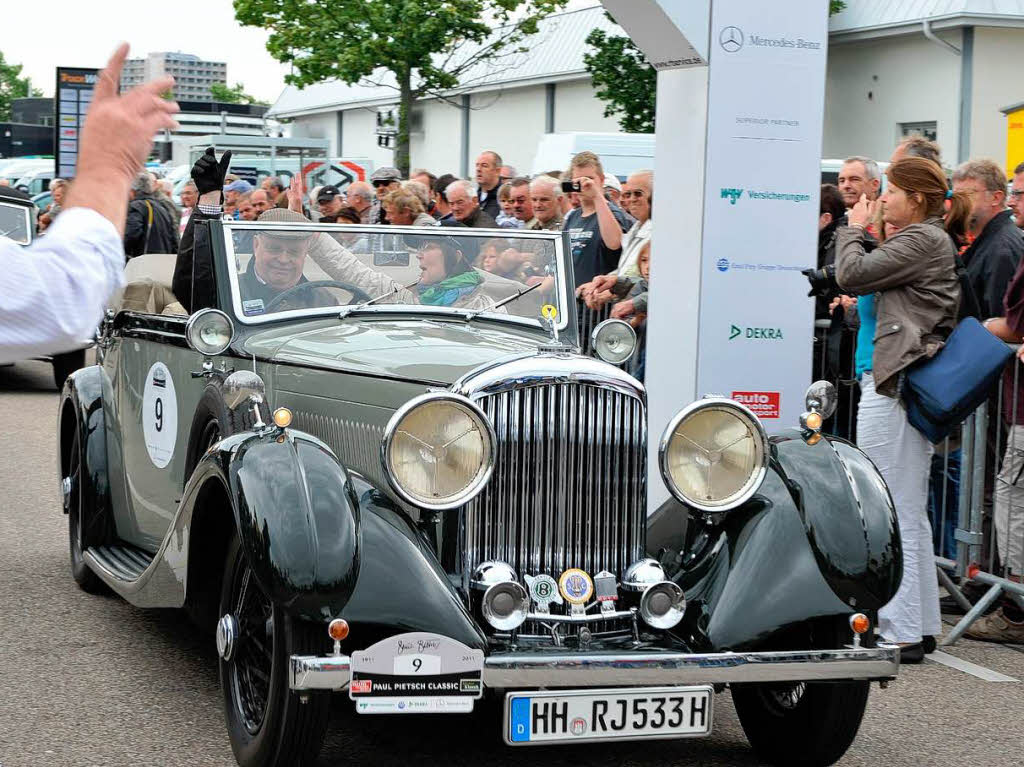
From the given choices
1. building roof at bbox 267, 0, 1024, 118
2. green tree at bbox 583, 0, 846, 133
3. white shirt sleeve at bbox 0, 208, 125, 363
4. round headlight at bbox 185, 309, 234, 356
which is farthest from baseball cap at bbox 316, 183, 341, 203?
green tree at bbox 583, 0, 846, 133

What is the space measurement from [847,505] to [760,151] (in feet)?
8.90

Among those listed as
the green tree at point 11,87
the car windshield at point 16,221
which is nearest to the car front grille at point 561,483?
the car windshield at point 16,221

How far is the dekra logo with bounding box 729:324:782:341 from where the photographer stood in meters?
6.75

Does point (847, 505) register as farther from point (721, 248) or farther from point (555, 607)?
point (721, 248)

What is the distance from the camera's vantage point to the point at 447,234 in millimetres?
5723

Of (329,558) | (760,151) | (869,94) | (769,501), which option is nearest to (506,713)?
(329,558)

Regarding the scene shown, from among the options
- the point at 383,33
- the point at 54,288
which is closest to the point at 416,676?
the point at 54,288

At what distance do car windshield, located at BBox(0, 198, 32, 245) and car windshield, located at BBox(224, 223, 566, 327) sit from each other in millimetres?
7833

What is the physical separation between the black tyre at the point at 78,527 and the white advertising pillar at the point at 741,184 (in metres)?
2.83

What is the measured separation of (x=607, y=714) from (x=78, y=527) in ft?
11.4

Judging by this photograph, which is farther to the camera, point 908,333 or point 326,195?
point 326,195

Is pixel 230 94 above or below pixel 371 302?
above

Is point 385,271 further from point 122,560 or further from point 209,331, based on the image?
point 122,560

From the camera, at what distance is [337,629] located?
3830 millimetres
